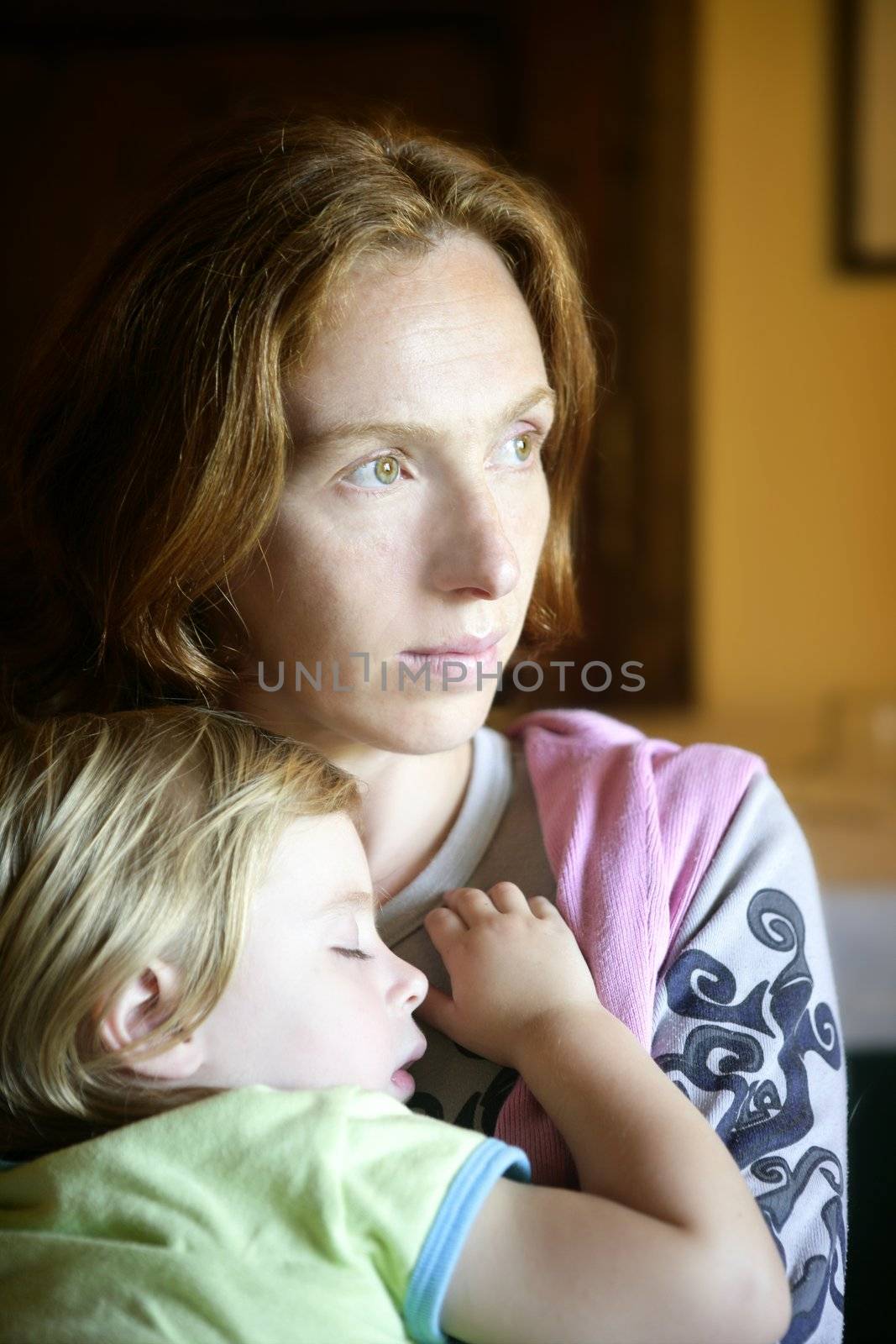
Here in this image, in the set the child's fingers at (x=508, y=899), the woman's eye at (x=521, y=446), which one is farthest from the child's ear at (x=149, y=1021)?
the woman's eye at (x=521, y=446)

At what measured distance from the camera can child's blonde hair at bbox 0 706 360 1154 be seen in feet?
3.00

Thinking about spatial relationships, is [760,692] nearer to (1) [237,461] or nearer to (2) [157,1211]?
(1) [237,461]

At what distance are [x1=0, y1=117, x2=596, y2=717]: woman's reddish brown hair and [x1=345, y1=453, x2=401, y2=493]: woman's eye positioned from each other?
6 centimetres

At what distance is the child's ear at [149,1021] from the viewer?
0.91 meters

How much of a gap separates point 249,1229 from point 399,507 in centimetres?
53

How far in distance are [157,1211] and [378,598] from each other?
1.55 ft

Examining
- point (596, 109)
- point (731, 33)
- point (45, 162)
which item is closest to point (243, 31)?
point (45, 162)

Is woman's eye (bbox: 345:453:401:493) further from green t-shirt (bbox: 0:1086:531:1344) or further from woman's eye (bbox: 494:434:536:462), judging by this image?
green t-shirt (bbox: 0:1086:531:1344)

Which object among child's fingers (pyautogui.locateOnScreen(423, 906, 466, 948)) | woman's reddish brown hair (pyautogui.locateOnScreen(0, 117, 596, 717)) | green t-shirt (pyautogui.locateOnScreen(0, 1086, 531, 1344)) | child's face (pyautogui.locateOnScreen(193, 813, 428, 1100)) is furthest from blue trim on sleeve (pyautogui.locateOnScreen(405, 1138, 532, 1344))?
woman's reddish brown hair (pyautogui.locateOnScreen(0, 117, 596, 717))

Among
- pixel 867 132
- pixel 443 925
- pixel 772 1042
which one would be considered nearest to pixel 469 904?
pixel 443 925

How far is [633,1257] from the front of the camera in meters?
0.82

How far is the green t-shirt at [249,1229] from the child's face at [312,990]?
2.6 inches

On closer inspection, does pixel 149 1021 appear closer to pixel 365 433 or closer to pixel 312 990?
pixel 312 990

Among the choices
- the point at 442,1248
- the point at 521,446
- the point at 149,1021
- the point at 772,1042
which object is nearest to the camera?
the point at 442,1248
